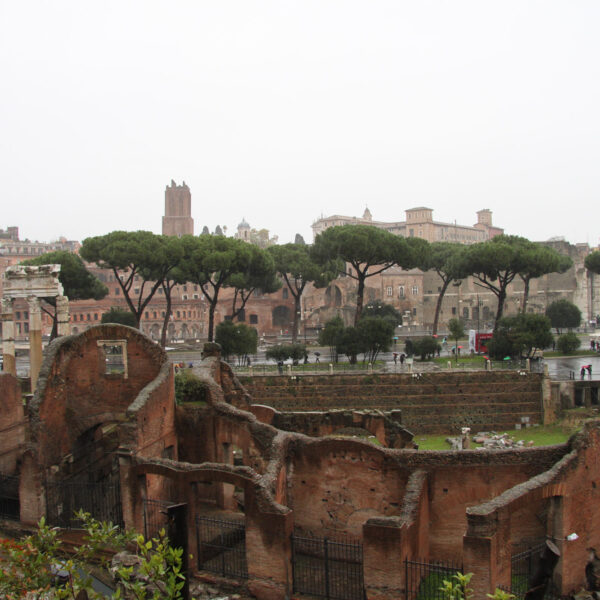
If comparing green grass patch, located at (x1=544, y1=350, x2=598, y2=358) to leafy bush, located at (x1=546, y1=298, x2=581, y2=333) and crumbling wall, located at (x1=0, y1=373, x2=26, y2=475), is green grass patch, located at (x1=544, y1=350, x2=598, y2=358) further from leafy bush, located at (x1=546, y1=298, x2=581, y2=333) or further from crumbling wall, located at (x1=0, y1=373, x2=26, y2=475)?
crumbling wall, located at (x1=0, y1=373, x2=26, y2=475)

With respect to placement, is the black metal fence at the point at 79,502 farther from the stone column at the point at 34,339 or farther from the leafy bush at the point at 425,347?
the leafy bush at the point at 425,347

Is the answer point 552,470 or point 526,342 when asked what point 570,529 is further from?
point 526,342

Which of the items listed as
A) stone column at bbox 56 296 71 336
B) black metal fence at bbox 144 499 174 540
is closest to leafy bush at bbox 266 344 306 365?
stone column at bbox 56 296 71 336

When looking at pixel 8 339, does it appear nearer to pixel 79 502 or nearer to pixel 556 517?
pixel 79 502

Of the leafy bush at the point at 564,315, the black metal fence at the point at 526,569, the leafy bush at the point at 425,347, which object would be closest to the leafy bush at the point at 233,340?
the leafy bush at the point at 425,347

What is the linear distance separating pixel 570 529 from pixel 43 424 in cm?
1157

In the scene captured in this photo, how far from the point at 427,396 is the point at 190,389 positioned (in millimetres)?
14828

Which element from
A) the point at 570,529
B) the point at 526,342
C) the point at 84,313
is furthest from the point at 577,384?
the point at 84,313

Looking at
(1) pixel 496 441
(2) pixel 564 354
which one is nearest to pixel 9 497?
→ (1) pixel 496 441

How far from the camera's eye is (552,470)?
38.3 feet

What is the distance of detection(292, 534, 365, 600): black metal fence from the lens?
1159 cm

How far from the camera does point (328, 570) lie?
39.5 feet

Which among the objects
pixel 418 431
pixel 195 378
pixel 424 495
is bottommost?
pixel 418 431

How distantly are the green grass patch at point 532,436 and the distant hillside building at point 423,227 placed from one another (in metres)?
76.5
